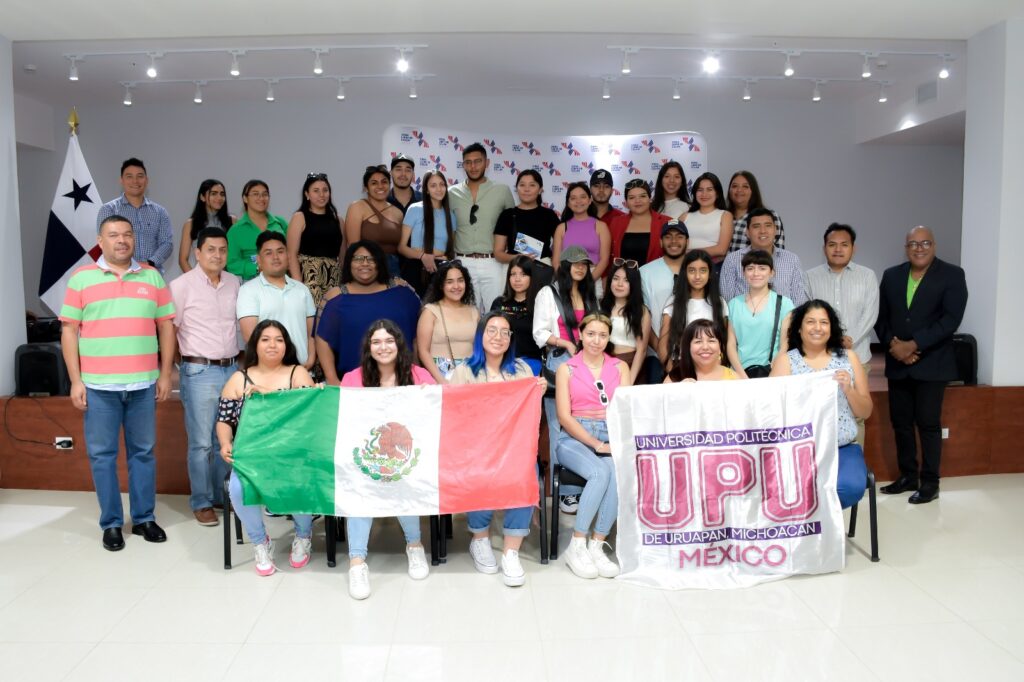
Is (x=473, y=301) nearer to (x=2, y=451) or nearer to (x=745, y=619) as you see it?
(x=745, y=619)

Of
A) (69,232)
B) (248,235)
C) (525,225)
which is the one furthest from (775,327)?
(69,232)

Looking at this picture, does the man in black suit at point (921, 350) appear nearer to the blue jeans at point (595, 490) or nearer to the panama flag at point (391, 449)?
the blue jeans at point (595, 490)

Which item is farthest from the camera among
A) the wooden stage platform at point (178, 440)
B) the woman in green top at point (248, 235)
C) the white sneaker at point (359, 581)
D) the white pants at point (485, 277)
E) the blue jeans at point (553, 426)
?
the white pants at point (485, 277)

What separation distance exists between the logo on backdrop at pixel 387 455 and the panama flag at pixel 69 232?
120 inches

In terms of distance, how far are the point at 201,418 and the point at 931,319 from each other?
167 inches

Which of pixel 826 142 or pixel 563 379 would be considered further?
pixel 826 142

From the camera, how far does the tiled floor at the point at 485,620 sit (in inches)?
109

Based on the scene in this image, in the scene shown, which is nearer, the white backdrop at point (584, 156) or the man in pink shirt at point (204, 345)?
the man in pink shirt at point (204, 345)

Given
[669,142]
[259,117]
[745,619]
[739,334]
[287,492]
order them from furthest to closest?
[259,117], [669,142], [739,334], [287,492], [745,619]

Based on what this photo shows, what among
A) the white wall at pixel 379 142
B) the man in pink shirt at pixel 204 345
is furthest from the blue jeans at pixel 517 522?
the white wall at pixel 379 142

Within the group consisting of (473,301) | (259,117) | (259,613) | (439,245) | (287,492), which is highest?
(259,117)

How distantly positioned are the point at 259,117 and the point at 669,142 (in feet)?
14.7

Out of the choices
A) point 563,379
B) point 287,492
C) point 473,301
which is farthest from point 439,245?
point 287,492

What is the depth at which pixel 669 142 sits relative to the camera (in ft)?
23.0
